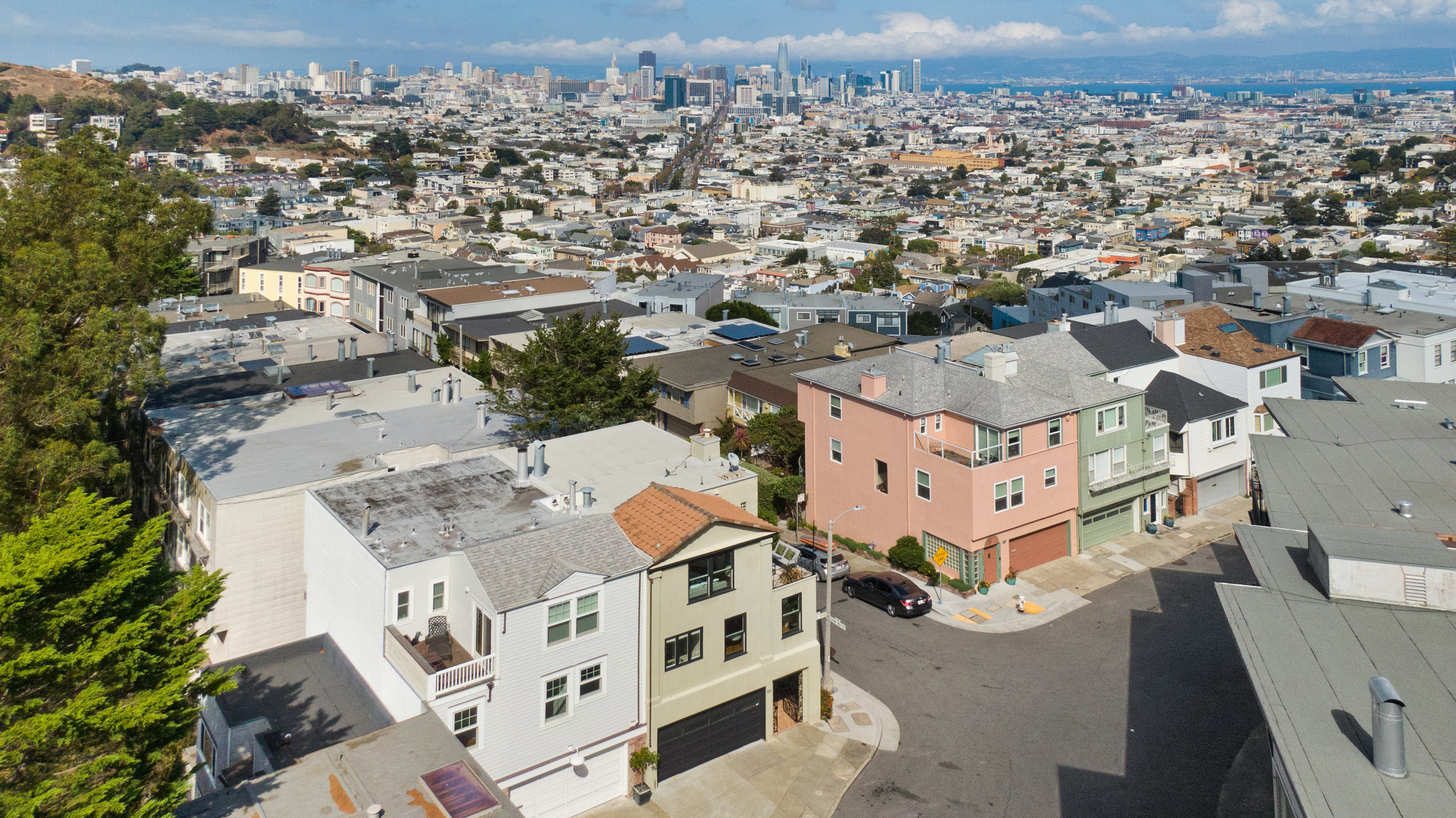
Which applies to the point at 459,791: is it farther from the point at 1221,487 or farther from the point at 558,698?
the point at 1221,487

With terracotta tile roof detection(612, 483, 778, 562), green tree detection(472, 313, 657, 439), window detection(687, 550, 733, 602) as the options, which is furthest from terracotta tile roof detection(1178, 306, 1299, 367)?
window detection(687, 550, 733, 602)

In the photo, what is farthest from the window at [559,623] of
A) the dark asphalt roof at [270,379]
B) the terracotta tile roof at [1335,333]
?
the terracotta tile roof at [1335,333]

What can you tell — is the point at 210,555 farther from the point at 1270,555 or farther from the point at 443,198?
the point at 443,198

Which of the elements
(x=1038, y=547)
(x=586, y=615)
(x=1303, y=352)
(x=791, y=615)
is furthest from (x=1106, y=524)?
(x=586, y=615)

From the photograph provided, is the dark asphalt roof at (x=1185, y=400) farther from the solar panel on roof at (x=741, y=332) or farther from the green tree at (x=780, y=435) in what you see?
the solar panel on roof at (x=741, y=332)

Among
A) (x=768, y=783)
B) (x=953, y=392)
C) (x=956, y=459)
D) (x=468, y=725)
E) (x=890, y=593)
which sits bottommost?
(x=768, y=783)

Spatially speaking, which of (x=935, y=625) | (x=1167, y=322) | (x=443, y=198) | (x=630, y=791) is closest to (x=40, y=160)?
(x=630, y=791)
